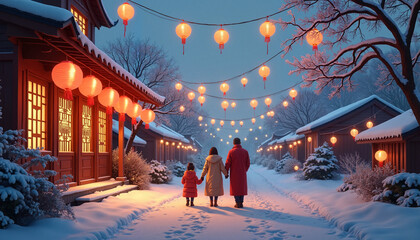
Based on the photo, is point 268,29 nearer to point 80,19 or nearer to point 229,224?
point 229,224

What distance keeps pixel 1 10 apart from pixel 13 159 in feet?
9.64

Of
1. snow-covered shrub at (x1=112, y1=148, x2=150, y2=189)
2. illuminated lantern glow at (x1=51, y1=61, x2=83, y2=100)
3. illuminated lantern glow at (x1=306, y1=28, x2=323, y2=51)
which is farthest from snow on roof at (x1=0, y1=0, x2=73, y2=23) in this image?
snow-covered shrub at (x1=112, y1=148, x2=150, y2=189)

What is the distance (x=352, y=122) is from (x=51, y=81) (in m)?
19.7

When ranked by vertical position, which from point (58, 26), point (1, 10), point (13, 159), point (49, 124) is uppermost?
point (1, 10)

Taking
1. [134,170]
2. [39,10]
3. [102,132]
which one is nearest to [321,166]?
[134,170]

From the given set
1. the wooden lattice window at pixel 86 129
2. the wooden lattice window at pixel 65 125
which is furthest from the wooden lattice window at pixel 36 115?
the wooden lattice window at pixel 86 129

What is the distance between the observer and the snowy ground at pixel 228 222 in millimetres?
6402

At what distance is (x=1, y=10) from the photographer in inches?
279

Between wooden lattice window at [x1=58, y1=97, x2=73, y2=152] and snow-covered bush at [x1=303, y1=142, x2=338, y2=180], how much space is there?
42.9ft

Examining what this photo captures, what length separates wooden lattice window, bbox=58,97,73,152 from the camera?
34.2ft

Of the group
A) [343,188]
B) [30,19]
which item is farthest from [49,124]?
[343,188]

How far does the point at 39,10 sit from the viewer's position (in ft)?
22.4

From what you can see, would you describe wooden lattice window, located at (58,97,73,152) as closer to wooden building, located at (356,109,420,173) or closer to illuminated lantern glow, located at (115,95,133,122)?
illuminated lantern glow, located at (115,95,133,122)

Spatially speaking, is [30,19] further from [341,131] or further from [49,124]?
[341,131]
